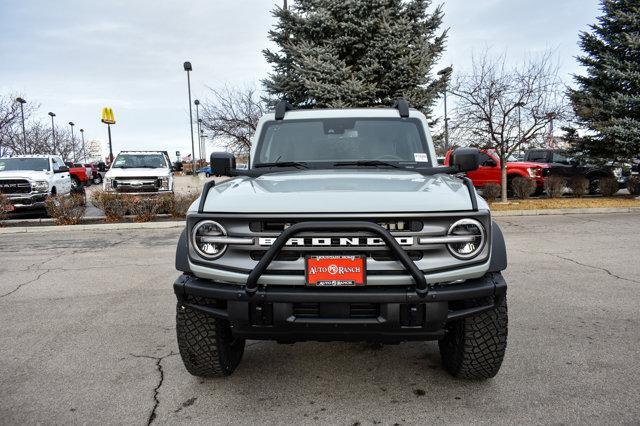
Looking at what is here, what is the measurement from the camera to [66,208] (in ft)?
39.6

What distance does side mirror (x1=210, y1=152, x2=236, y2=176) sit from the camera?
150 inches

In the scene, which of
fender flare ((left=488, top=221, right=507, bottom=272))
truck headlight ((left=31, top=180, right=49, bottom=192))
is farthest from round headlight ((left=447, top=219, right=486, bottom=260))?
truck headlight ((left=31, top=180, right=49, bottom=192))

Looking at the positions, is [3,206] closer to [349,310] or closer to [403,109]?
[403,109]

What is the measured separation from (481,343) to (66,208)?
11.8 m

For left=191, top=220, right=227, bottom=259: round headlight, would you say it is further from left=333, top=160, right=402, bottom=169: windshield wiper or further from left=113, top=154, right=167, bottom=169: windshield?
→ left=113, top=154, right=167, bottom=169: windshield

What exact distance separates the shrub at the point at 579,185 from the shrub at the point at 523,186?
1656mm

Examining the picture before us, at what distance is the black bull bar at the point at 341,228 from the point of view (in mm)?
2482

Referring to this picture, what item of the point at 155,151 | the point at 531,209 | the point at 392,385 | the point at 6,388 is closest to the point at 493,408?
the point at 392,385

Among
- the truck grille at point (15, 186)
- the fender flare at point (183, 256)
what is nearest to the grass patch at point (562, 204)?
the fender flare at point (183, 256)

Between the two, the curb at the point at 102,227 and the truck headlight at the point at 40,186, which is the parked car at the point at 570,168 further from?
the truck headlight at the point at 40,186

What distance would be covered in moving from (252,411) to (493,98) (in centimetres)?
1394

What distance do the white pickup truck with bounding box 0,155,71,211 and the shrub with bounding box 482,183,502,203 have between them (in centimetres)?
1366

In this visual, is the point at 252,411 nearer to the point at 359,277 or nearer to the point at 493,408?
the point at 359,277

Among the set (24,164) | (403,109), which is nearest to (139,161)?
(24,164)
